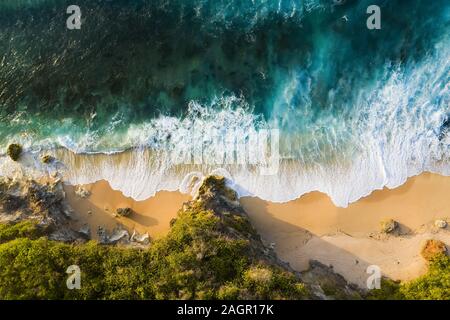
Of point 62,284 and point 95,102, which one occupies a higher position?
point 95,102

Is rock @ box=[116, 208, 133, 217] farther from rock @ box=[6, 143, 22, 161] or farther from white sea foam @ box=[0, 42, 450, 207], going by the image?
rock @ box=[6, 143, 22, 161]

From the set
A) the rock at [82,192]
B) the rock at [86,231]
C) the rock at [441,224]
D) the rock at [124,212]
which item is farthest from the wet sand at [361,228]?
the rock at [82,192]

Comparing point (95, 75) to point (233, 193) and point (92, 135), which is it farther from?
point (233, 193)

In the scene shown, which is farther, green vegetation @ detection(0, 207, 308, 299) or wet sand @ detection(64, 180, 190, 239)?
wet sand @ detection(64, 180, 190, 239)

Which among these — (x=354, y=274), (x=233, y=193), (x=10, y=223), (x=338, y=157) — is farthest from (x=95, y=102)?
(x=354, y=274)

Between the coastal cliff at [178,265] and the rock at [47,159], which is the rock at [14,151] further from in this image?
the coastal cliff at [178,265]

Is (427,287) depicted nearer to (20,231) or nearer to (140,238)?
(140,238)

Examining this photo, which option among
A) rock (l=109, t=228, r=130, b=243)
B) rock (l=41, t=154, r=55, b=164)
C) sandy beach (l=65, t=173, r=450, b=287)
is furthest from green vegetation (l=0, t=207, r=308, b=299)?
rock (l=41, t=154, r=55, b=164)

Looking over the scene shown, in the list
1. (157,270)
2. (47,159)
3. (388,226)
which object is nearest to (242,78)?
(388,226)
